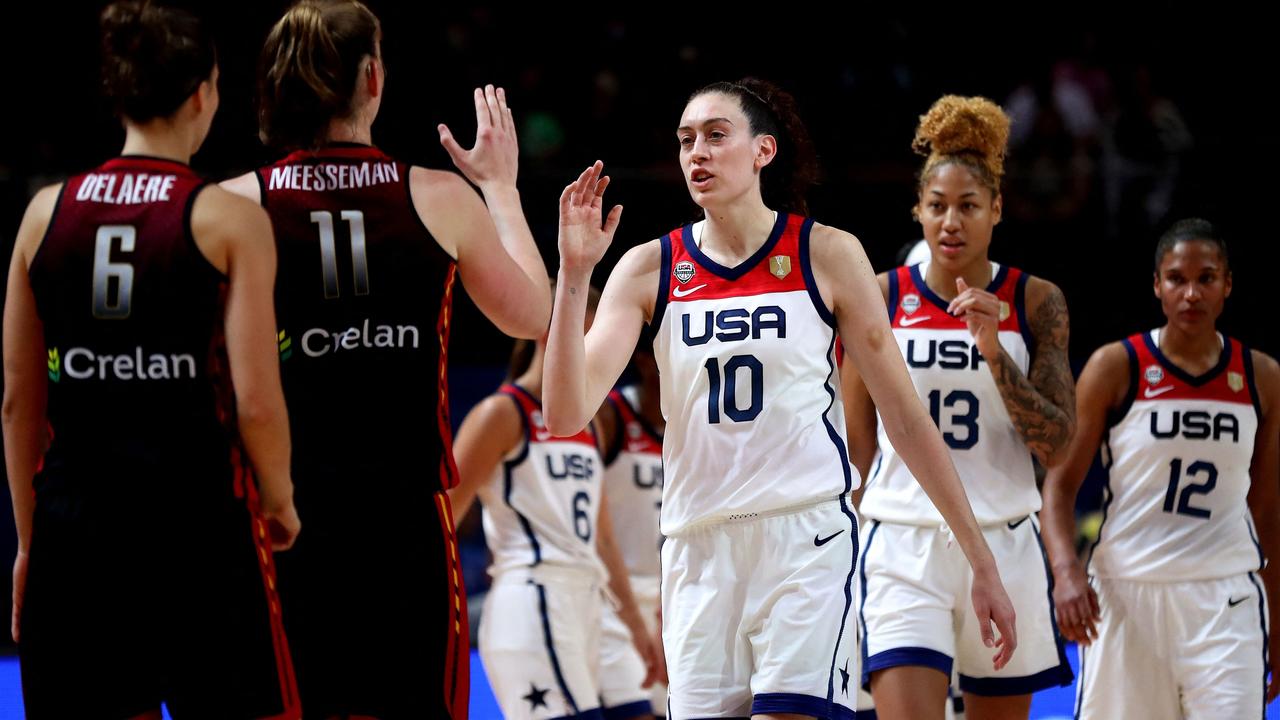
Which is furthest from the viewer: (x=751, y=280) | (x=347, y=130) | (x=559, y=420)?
(x=751, y=280)

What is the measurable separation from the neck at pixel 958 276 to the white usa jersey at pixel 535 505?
5.74 ft

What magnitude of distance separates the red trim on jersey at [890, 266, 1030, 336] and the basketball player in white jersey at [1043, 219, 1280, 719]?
687 mm

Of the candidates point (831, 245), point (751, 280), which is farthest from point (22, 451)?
point (831, 245)

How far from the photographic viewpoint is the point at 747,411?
4.15 m

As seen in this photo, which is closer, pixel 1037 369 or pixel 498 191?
pixel 498 191

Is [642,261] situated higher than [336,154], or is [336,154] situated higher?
[336,154]

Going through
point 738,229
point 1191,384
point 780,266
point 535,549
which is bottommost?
point 535,549

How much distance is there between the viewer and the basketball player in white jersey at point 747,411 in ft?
13.0

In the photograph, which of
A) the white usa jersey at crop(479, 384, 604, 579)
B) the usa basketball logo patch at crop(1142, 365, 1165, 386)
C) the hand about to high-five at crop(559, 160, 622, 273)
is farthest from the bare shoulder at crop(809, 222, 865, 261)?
the white usa jersey at crop(479, 384, 604, 579)

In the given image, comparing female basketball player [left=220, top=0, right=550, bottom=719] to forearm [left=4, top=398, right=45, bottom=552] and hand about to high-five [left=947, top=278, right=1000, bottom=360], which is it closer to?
forearm [left=4, top=398, right=45, bottom=552]

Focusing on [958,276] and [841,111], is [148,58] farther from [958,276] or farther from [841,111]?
[841,111]

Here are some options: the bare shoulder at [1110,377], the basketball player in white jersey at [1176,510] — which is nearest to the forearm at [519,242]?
the basketball player in white jersey at [1176,510]

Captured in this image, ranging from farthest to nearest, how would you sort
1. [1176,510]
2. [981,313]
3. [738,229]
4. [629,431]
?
[629,431], [1176,510], [981,313], [738,229]

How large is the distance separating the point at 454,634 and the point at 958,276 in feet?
8.69
